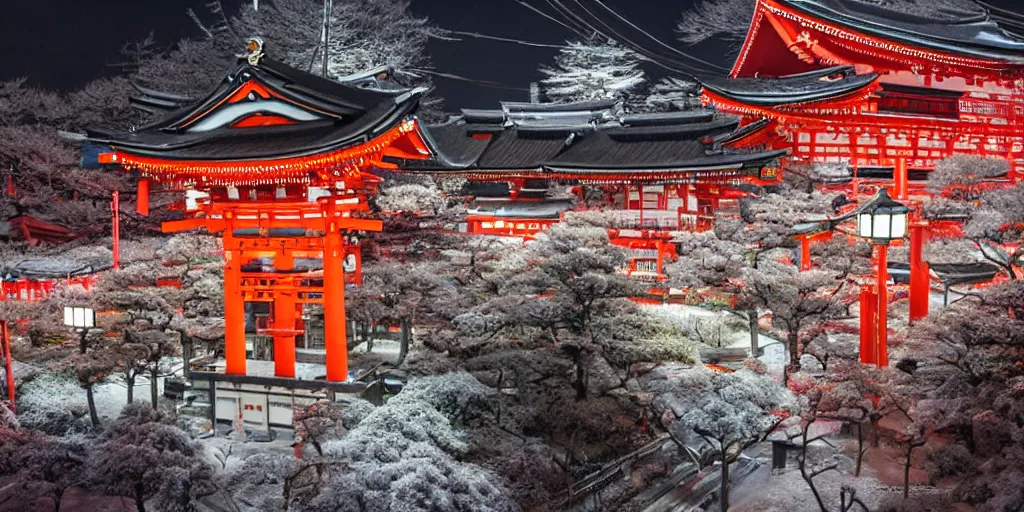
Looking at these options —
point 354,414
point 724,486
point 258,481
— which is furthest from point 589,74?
point 258,481

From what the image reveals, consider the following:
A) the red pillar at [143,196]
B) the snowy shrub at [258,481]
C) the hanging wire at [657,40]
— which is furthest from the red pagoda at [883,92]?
the hanging wire at [657,40]

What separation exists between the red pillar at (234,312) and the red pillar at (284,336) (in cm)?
47

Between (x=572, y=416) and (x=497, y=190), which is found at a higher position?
(x=497, y=190)

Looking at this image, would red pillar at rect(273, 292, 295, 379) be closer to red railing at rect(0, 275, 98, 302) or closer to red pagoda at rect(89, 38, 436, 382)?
red pagoda at rect(89, 38, 436, 382)

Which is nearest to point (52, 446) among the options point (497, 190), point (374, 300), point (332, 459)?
point (332, 459)

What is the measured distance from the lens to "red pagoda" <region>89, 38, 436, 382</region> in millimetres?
9984

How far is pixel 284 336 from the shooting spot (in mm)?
10836

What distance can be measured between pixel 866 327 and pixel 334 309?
6866mm

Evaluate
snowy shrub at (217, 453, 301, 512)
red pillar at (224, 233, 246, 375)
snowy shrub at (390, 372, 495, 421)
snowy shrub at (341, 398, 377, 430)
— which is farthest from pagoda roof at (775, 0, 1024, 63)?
snowy shrub at (217, 453, 301, 512)

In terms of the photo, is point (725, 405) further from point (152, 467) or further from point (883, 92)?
point (883, 92)

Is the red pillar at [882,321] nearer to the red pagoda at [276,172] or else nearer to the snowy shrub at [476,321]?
the snowy shrub at [476,321]

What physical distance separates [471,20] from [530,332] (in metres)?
20.3

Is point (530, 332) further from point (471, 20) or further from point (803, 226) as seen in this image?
point (471, 20)

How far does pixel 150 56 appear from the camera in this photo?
95.0 feet
